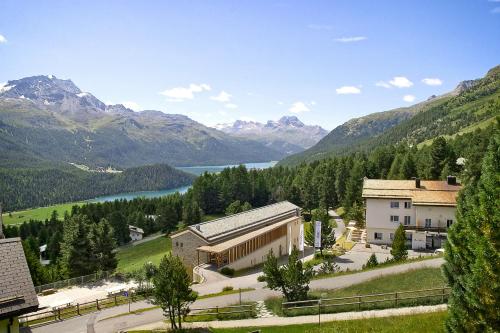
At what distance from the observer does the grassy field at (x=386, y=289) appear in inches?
1081

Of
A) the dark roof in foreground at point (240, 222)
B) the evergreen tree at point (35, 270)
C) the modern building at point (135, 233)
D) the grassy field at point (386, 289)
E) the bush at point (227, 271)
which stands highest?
the dark roof in foreground at point (240, 222)

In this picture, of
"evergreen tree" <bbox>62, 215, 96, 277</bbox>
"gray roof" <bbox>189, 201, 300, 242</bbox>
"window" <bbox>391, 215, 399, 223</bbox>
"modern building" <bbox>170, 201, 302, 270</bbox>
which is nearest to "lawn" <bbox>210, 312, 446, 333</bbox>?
"modern building" <bbox>170, 201, 302, 270</bbox>

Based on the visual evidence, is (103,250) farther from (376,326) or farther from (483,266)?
(483,266)

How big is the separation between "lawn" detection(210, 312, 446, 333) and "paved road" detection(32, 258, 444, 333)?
8704 millimetres

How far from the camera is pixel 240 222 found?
59.9 metres

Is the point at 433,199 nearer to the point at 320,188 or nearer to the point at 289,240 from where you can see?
the point at 289,240

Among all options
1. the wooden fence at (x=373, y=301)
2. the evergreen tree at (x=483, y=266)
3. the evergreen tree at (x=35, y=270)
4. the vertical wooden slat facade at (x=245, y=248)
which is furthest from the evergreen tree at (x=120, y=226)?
the evergreen tree at (x=483, y=266)

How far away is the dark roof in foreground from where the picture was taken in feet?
171

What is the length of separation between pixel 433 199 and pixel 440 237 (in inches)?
206

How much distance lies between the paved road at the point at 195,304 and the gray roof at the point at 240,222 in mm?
13290

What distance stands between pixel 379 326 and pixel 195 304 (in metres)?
16.8

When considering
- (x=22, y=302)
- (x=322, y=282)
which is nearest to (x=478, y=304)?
(x=22, y=302)

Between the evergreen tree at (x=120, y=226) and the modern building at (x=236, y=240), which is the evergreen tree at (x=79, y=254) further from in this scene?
the evergreen tree at (x=120, y=226)

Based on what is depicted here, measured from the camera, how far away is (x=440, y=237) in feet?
178
